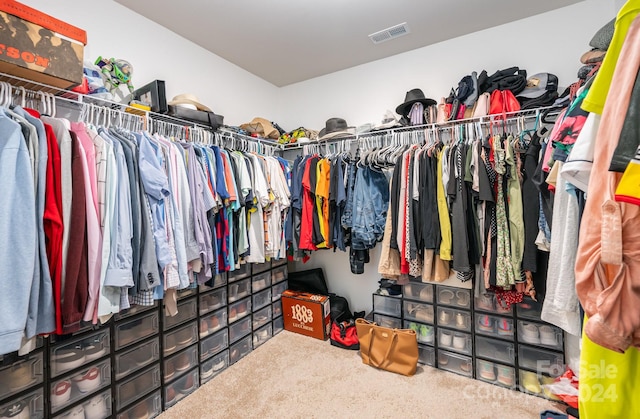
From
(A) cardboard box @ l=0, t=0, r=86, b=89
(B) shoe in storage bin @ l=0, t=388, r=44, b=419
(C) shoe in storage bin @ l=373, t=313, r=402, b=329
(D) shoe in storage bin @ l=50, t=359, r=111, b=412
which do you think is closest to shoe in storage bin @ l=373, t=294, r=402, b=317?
(C) shoe in storage bin @ l=373, t=313, r=402, b=329

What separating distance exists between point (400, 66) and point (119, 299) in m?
2.83

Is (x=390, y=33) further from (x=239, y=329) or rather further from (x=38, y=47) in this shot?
(x=239, y=329)

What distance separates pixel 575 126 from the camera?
32.9 inches

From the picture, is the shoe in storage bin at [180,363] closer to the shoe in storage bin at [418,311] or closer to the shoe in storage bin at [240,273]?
the shoe in storage bin at [240,273]

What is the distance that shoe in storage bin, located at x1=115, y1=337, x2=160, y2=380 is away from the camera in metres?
1.64

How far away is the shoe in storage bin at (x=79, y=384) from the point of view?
1.39m

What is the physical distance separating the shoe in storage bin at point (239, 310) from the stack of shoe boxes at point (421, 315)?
1.32 metres

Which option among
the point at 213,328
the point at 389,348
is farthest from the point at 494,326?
the point at 213,328

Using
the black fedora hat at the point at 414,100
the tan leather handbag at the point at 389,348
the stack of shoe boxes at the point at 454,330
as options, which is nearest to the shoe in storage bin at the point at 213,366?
the tan leather handbag at the point at 389,348

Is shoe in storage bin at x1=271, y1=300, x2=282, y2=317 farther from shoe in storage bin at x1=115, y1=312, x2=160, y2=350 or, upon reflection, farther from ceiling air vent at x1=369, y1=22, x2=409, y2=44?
ceiling air vent at x1=369, y1=22, x2=409, y2=44

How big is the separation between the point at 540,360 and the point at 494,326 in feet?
1.00

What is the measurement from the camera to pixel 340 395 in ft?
6.36

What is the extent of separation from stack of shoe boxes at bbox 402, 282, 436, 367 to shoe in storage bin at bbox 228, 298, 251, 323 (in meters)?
1.32

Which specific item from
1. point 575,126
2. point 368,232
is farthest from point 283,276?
point 575,126
